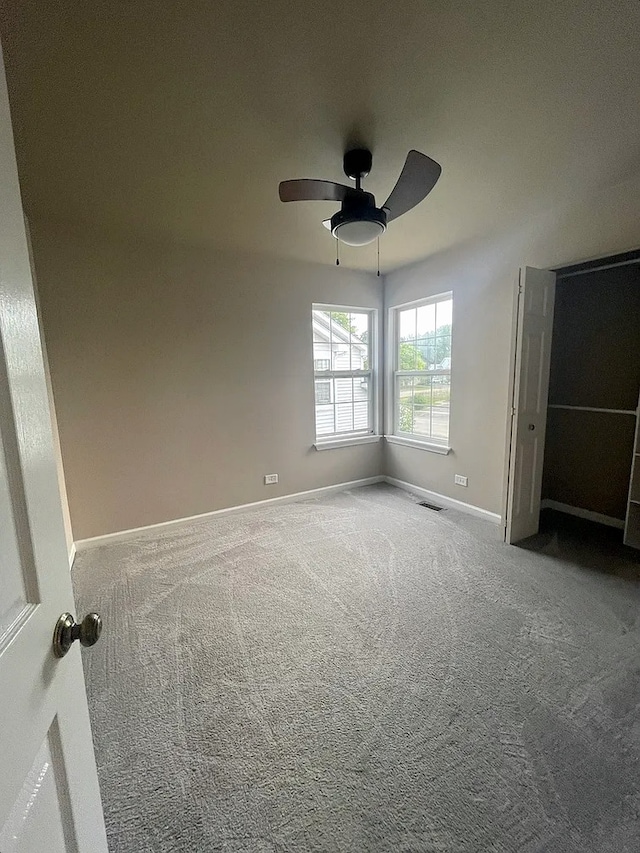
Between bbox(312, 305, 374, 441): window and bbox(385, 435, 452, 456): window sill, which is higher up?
bbox(312, 305, 374, 441): window

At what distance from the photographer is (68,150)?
1916 millimetres

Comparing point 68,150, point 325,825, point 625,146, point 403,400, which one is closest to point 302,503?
point 403,400

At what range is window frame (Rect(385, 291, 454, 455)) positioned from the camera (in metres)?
3.94

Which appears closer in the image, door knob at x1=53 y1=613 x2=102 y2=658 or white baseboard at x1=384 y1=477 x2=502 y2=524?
door knob at x1=53 y1=613 x2=102 y2=658

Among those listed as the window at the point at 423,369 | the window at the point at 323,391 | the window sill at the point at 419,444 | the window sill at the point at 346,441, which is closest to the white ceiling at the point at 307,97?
the window at the point at 423,369

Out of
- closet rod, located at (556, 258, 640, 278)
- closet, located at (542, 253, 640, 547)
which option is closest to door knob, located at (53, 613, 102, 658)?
closet, located at (542, 253, 640, 547)

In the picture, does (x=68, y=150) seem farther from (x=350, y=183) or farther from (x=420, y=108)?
(x=420, y=108)

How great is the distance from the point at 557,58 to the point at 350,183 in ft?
3.91

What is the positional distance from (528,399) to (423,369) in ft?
4.31

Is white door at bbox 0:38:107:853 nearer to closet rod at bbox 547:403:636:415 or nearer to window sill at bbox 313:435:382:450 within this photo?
window sill at bbox 313:435:382:450

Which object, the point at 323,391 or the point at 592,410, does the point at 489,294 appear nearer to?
the point at 592,410

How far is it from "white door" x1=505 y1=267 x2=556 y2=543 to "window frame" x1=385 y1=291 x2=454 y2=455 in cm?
88

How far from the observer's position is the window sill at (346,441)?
13.8 feet

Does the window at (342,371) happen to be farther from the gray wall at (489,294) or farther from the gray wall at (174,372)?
the gray wall at (489,294)
